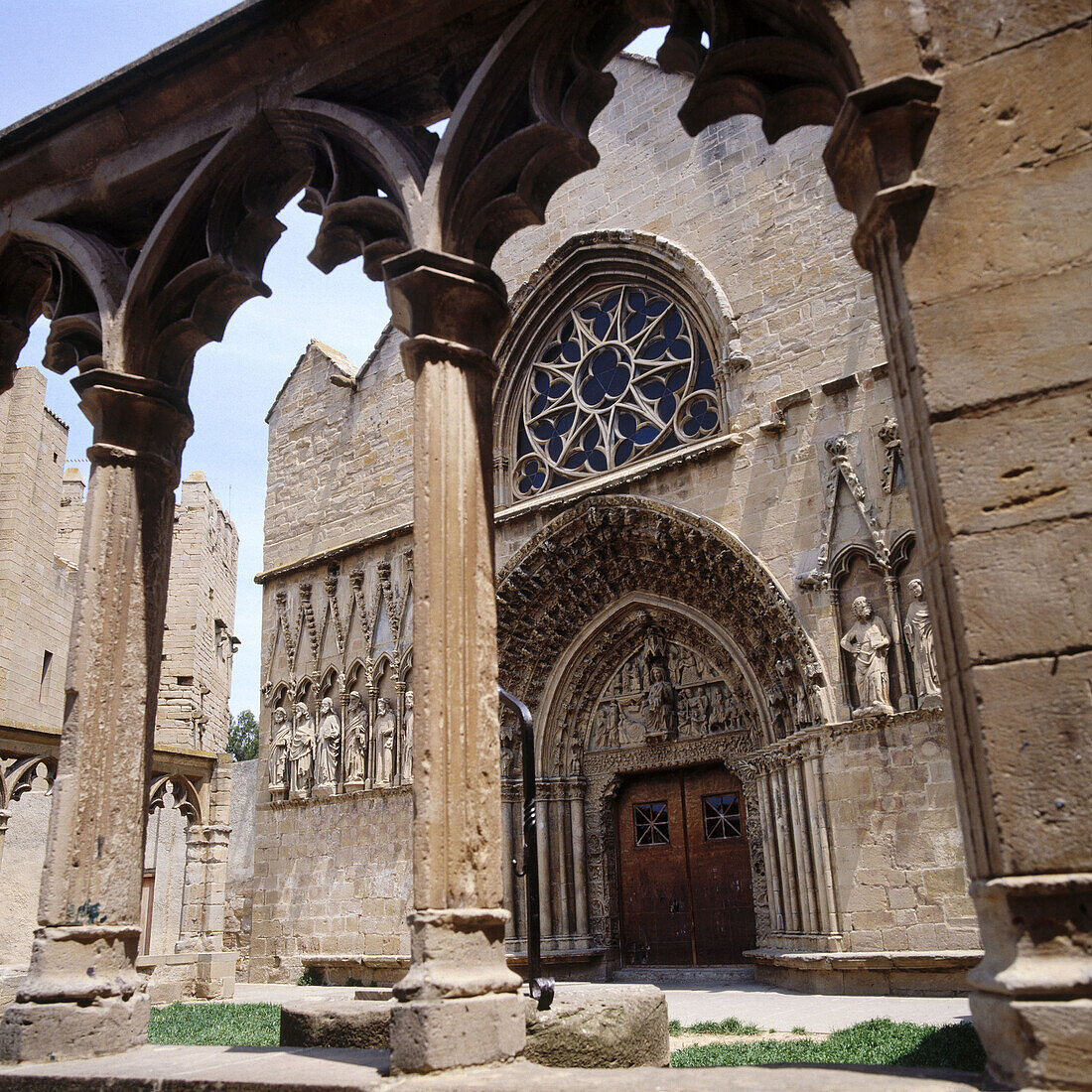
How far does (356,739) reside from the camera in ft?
40.5

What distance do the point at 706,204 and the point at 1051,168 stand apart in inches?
353

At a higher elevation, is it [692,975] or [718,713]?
[718,713]

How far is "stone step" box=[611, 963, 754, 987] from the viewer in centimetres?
1007

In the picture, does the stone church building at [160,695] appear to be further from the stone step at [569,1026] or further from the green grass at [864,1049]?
the stone step at [569,1026]

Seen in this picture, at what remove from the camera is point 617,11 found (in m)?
3.84

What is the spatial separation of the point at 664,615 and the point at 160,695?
13165mm

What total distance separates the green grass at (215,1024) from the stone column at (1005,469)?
3.95 m

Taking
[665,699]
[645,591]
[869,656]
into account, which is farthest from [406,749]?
[869,656]

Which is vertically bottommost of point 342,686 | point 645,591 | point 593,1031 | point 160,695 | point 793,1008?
point 793,1008

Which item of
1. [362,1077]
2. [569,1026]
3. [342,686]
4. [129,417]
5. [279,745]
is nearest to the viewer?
[362,1077]

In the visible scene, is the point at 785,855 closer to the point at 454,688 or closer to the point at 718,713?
the point at 718,713

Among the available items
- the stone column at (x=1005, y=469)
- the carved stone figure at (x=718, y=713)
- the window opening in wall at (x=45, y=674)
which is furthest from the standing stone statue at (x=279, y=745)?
the stone column at (x=1005, y=469)

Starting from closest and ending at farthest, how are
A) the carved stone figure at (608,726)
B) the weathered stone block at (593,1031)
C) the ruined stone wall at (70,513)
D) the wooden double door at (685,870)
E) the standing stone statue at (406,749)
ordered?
the weathered stone block at (593,1031)
the wooden double door at (685,870)
the carved stone figure at (608,726)
the standing stone statue at (406,749)
the ruined stone wall at (70,513)

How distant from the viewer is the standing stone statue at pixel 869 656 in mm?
8734
